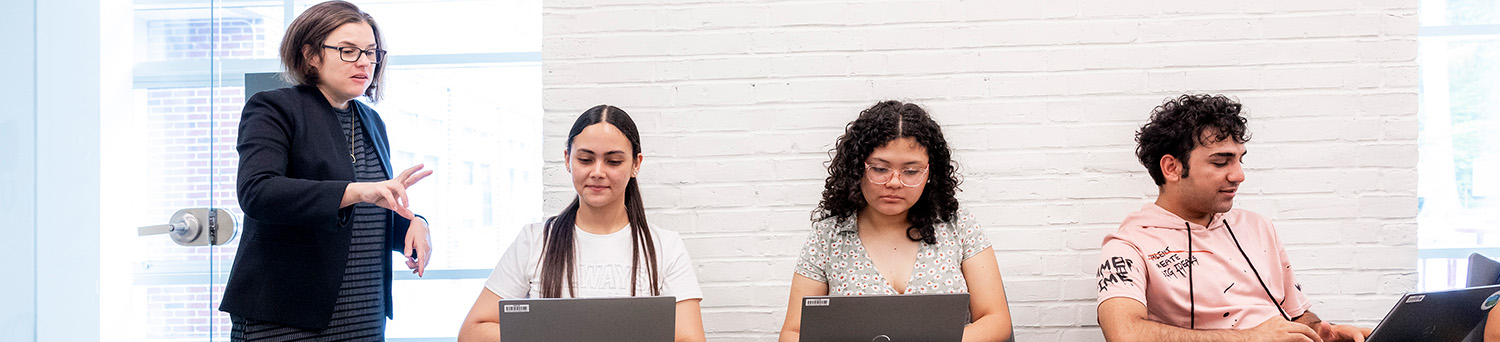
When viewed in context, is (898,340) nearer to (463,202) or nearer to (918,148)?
(918,148)

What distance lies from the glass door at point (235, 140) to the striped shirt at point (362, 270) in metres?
0.21

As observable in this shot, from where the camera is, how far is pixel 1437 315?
Result: 1880 mm

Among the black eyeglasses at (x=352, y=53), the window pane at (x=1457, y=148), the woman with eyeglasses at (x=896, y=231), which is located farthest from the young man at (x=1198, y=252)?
the black eyeglasses at (x=352, y=53)

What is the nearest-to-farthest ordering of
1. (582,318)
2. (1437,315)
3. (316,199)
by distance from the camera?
(582,318)
(316,199)
(1437,315)

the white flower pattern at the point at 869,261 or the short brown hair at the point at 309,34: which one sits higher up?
the short brown hair at the point at 309,34

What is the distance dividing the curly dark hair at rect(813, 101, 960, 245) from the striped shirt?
1.06 metres

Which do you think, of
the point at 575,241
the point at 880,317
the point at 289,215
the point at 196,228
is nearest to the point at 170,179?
the point at 196,228

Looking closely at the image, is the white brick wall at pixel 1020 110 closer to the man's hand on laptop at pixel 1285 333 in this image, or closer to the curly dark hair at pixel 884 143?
the curly dark hair at pixel 884 143

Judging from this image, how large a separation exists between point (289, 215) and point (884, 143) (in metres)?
1.27

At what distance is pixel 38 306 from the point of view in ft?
5.94

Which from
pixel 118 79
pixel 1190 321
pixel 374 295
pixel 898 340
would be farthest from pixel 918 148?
pixel 118 79

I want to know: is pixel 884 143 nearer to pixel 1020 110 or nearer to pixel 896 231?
pixel 896 231

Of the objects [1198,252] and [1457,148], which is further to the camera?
[1457,148]

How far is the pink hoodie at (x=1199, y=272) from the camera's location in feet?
7.03
